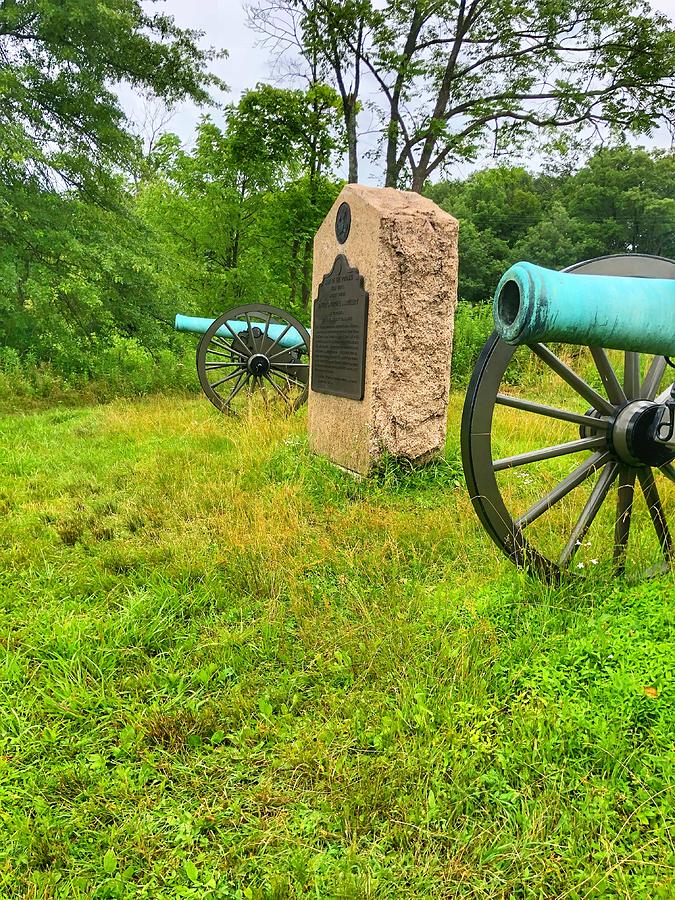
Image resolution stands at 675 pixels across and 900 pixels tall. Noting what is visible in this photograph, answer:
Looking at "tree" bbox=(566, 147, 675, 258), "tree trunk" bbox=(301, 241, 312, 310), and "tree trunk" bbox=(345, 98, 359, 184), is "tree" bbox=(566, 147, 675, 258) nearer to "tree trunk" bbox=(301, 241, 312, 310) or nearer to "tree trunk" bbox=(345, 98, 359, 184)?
"tree trunk" bbox=(345, 98, 359, 184)

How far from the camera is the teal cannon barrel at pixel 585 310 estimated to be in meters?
1.74

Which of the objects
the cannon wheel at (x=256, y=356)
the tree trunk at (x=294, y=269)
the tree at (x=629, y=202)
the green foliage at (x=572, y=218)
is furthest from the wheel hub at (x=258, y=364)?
the tree at (x=629, y=202)

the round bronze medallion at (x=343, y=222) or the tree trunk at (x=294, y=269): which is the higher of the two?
the tree trunk at (x=294, y=269)

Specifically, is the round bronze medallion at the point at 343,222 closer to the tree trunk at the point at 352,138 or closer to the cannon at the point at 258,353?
the cannon at the point at 258,353

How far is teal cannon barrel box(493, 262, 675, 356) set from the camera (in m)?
1.74

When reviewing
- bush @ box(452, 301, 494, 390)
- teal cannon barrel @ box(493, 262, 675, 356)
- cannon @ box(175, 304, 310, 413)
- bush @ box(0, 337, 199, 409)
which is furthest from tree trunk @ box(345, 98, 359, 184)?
teal cannon barrel @ box(493, 262, 675, 356)

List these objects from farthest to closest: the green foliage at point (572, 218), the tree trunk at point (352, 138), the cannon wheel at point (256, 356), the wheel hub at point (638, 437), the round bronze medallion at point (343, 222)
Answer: the green foliage at point (572, 218) < the tree trunk at point (352, 138) < the cannon wheel at point (256, 356) < the round bronze medallion at point (343, 222) < the wheel hub at point (638, 437)

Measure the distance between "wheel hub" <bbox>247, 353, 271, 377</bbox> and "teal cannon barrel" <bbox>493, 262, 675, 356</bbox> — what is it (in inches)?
240

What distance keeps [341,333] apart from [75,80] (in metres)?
7.57

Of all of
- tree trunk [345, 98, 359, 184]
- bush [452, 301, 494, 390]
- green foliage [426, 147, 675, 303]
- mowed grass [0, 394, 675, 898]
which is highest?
green foliage [426, 147, 675, 303]

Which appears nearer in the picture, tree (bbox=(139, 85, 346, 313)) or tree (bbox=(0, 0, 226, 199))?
tree (bbox=(0, 0, 226, 199))

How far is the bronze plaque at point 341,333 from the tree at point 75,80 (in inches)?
222

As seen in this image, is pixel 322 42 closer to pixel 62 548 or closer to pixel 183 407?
pixel 183 407

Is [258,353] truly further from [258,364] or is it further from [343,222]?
[343,222]
